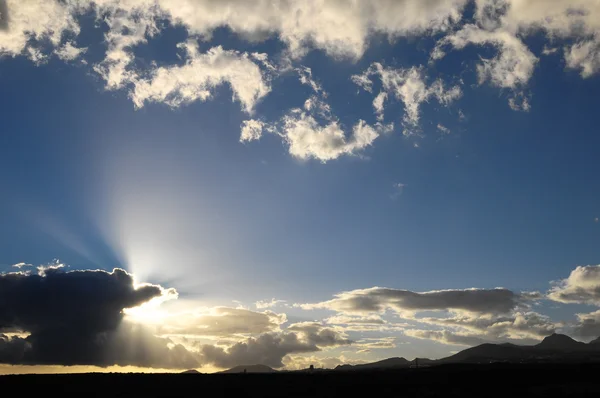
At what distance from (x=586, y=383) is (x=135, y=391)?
234 ft

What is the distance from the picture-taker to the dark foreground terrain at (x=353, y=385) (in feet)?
209

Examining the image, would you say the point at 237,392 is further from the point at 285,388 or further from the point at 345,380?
the point at 345,380

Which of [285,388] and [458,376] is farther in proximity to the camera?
[458,376]

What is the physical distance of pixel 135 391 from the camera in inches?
2933

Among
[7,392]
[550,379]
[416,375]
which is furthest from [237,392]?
[550,379]

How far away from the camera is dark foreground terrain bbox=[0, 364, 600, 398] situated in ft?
209

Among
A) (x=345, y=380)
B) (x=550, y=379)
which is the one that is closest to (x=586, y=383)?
(x=550, y=379)

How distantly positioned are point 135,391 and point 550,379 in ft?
225

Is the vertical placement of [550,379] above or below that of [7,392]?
below

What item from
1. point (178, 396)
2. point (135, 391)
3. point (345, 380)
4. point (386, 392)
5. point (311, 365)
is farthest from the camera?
point (311, 365)

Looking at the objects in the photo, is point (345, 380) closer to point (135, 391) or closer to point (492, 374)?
point (492, 374)

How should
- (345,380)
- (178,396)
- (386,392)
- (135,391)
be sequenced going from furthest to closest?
(345,380) → (135,391) → (178,396) → (386,392)

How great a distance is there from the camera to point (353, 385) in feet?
240

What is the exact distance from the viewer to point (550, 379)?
234ft
